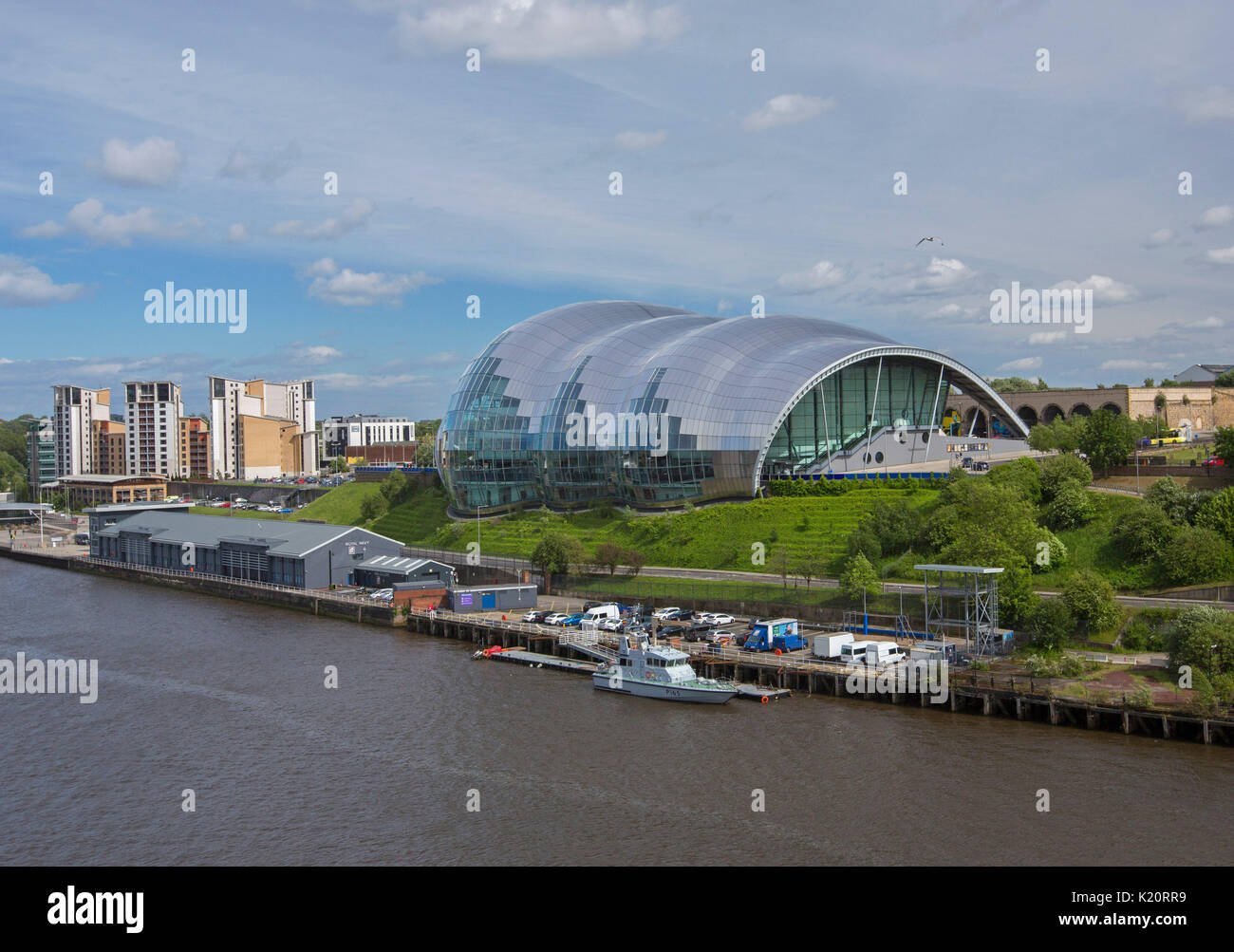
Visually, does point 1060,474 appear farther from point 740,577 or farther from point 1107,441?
point 740,577

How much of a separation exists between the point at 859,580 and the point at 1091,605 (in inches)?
351

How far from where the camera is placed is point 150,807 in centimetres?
2648

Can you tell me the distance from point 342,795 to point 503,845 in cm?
540

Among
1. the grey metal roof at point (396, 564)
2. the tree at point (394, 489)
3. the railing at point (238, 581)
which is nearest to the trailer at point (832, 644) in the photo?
the railing at point (238, 581)

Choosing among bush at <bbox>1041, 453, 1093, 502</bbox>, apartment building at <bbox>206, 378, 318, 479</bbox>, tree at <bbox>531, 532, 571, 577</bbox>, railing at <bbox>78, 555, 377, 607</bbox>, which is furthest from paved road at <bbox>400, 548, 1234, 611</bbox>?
apartment building at <bbox>206, 378, 318, 479</bbox>

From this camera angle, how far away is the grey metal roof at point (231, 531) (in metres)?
62.5

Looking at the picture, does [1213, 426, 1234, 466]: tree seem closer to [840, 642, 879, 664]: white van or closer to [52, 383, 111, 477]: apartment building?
[840, 642, 879, 664]: white van

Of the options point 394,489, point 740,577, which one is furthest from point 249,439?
point 740,577

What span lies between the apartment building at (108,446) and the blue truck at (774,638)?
449 feet

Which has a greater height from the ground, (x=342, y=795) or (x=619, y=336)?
(x=619, y=336)

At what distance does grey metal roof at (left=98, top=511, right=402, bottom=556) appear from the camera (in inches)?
2459

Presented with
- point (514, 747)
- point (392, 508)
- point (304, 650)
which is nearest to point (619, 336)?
point (392, 508)

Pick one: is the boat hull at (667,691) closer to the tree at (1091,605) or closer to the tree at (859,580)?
the tree at (859,580)

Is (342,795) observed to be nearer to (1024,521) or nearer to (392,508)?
(1024,521)
